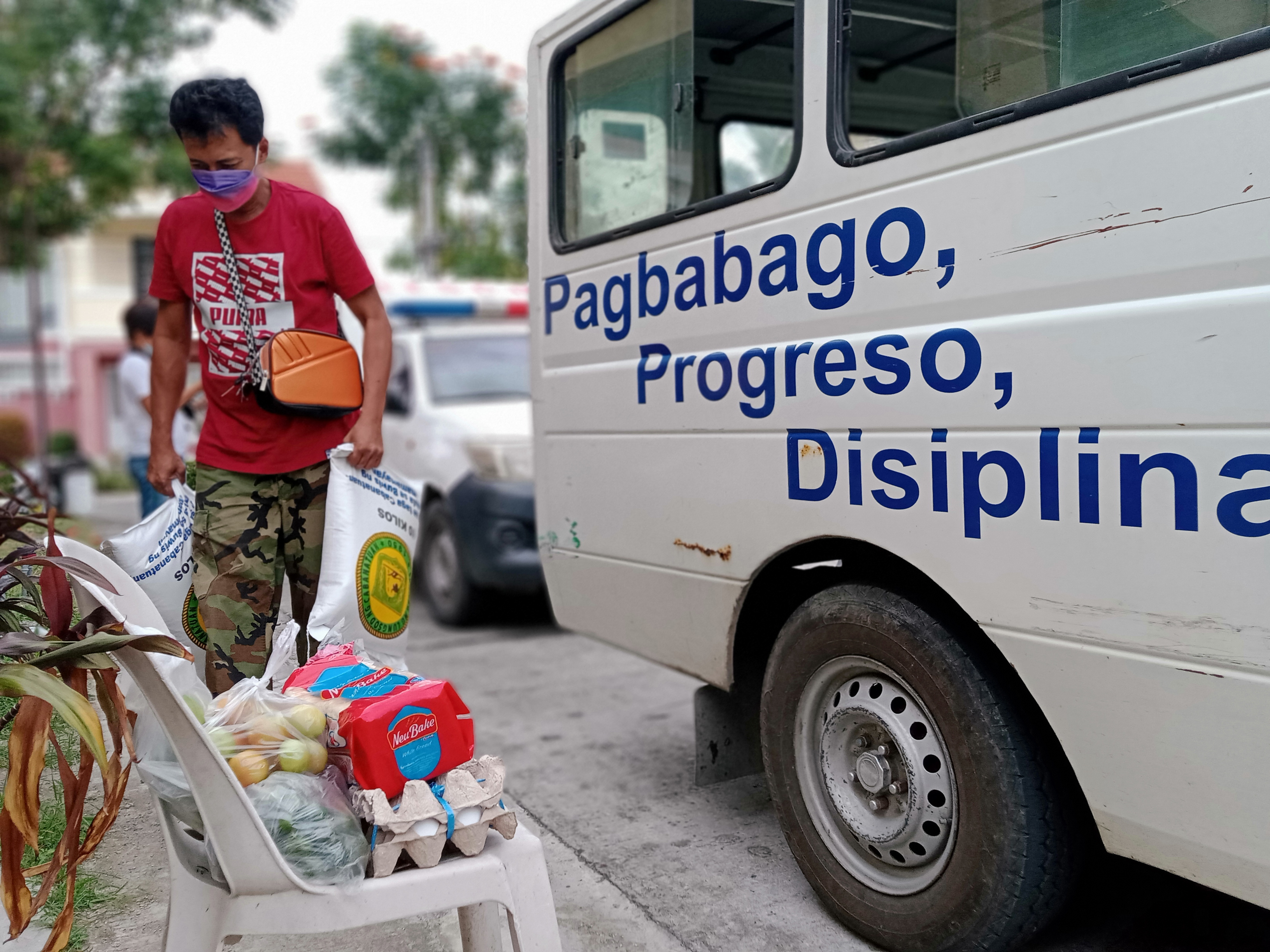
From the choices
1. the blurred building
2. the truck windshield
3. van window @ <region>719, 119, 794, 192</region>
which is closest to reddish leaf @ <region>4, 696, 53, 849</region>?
van window @ <region>719, 119, 794, 192</region>

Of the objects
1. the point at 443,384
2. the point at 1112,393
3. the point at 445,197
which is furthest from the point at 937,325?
the point at 445,197

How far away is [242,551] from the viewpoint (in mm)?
3039

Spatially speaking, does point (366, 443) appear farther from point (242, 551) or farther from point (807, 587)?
point (807, 587)

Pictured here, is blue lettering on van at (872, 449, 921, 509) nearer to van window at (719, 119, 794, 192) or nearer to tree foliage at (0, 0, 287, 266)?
van window at (719, 119, 794, 192)

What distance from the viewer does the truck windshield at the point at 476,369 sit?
6.89 metres

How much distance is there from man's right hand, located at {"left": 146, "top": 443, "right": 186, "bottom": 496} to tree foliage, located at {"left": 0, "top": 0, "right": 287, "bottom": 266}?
409 inches

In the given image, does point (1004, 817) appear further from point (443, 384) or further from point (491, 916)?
point (443, 384)


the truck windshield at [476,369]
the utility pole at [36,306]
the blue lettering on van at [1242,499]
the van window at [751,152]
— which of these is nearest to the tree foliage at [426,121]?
the utility pole at [36,306]

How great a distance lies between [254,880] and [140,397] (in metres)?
4.66

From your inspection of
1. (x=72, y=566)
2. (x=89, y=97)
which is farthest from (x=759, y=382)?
(x=89, y=97)

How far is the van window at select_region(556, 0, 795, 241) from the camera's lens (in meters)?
3.19

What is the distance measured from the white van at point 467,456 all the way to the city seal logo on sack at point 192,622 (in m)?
2.63

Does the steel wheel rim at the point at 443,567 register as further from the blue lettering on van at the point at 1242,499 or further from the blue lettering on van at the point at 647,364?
the blue lettering on van at the point at 1242,499

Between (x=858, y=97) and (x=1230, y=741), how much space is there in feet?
9.61
